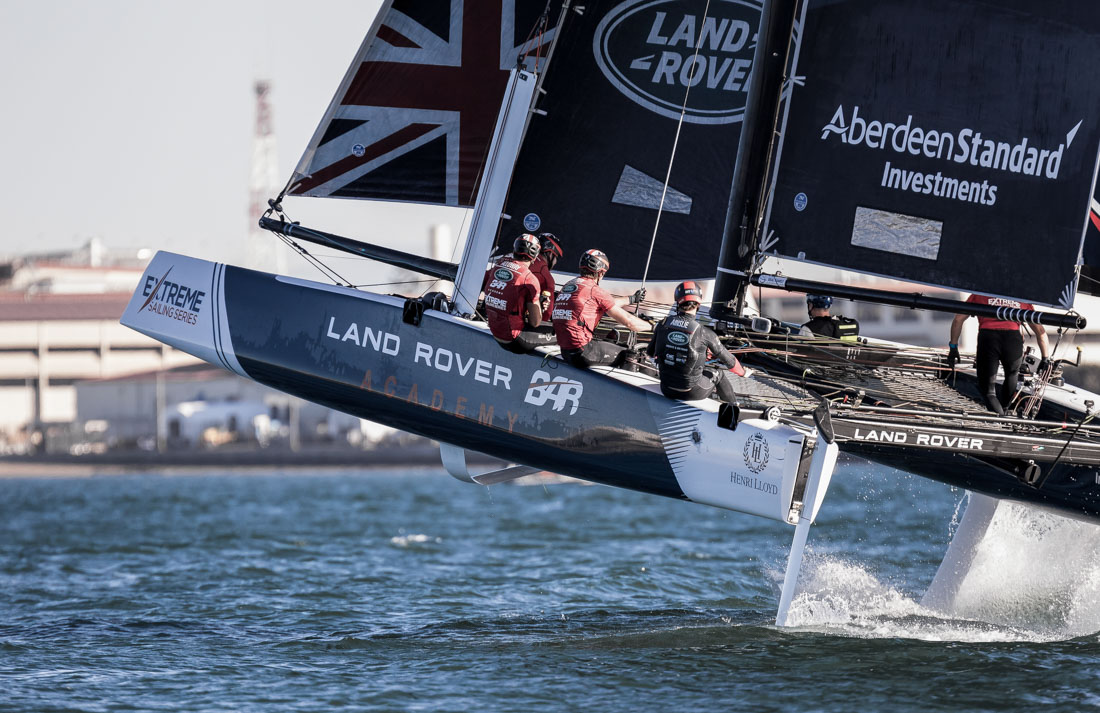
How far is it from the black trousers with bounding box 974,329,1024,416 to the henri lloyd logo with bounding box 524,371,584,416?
2.62m

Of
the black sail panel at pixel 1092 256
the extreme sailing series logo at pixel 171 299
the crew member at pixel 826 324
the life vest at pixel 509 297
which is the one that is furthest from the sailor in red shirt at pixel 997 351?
the extreme sailing series logo at pixel 171 299

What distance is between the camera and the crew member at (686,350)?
24.2 ft

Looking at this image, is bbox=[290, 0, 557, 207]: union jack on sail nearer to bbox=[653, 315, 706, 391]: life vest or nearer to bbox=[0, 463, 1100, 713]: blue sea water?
bbox=[653, 315, 706, 391]: life vest

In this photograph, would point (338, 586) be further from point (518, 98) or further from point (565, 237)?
point (518, 98)

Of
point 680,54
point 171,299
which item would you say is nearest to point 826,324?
point 680,54

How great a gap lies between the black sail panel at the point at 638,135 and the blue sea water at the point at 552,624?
2.63 m

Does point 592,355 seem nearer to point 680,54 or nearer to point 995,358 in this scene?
point 995,358

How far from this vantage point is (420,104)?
31.4 feet

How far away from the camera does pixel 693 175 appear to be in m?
9.54

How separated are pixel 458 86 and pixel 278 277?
2.07m

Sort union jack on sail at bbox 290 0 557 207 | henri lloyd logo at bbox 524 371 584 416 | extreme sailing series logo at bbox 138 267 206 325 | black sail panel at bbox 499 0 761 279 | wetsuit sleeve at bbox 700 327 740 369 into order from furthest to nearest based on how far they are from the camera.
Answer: union jack on sail at bbox 290 0 557 207
black sail panel at bbox 499 0 761 279
extreme sailing series logo at bbox 138 267 206 325
henri lloyd logo at bbox 524 371 584 416
wetsuit sleeve at bbox 700 327 740 369

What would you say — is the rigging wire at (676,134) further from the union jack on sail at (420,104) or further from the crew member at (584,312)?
the crew member at (584,312)

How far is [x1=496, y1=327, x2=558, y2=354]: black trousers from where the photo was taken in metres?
7.80

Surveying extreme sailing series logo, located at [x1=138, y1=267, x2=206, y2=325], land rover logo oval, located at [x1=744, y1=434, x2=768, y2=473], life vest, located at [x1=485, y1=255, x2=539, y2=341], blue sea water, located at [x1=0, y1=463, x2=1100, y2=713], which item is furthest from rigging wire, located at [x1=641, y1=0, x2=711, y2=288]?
extreme sailing series logo, located at [x1=138, y1=267, x2=206, y2=325]
